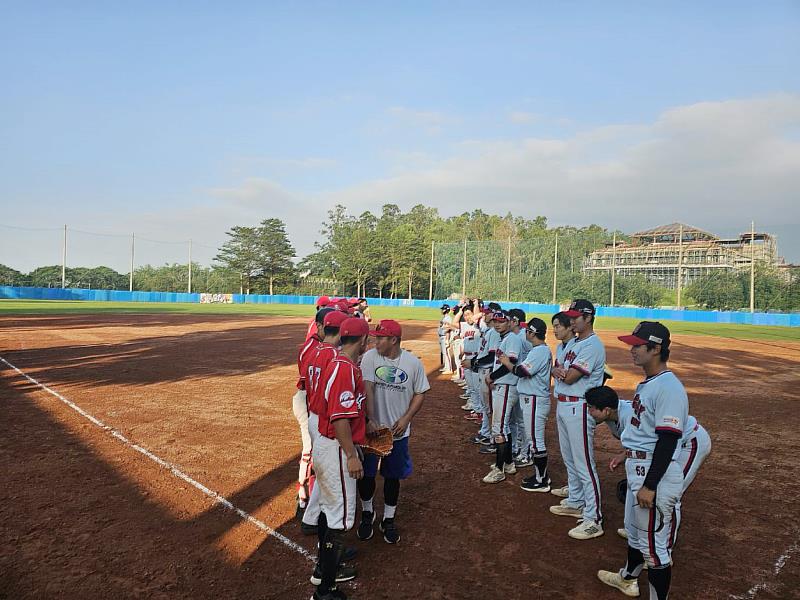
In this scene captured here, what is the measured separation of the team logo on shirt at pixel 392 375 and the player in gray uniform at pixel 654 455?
1881mm

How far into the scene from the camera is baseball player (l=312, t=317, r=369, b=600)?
357 cm

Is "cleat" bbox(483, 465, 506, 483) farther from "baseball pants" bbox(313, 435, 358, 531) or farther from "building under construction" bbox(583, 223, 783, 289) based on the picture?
"building under construction" bbox(583, 223, 783, 289)

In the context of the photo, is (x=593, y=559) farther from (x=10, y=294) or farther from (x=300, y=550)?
(x=10, y=294)

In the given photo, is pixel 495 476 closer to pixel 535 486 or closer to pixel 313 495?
pixel 535 486

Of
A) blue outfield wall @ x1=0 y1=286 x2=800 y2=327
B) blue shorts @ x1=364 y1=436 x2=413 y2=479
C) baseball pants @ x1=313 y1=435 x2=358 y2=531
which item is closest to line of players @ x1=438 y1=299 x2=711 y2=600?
blue shorts @ x1=364 y1=436 x2=413 y2=479

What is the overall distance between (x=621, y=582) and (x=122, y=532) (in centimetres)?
439

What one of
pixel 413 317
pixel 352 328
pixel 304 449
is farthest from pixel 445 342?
pixel 413 317

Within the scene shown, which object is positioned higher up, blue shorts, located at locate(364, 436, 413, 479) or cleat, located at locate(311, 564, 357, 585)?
blue shorts, located at locate(364, 436, 413, 479)

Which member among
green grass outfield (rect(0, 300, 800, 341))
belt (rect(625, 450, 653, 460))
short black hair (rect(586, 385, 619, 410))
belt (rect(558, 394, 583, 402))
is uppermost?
short black hair (rect(586, 385, 619, 410))

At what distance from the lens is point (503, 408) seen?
19.9 ft

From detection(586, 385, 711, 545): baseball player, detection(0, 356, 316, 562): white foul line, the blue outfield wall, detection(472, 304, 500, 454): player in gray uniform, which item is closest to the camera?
detection(586, 385, 711, 545): baseball player

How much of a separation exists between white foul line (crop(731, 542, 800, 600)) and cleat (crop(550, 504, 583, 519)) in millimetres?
1524

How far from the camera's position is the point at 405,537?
473 cm

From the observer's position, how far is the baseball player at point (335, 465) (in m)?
3.57
